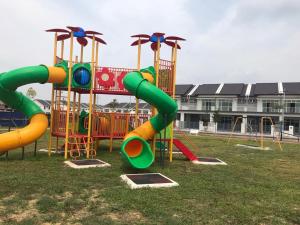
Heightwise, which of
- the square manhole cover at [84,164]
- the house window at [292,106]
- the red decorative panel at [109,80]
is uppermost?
the house window at [292,106]

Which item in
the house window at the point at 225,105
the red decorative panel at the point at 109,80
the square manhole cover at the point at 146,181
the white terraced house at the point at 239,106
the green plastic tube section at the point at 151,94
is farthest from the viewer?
the house window at the point at 225,105

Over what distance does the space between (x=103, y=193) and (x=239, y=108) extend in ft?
146

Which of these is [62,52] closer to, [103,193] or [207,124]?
[103,193]

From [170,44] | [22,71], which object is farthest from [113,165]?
[170,44]

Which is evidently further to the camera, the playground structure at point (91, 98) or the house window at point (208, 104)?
the house window at point (208, 104)

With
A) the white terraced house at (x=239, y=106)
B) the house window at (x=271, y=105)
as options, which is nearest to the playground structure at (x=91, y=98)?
the white terraced house at (x=239, y=106)

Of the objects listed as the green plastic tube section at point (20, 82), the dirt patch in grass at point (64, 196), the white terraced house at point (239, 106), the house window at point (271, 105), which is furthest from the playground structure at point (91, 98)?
the house window at point (271, 105)

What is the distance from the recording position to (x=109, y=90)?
12641 mm

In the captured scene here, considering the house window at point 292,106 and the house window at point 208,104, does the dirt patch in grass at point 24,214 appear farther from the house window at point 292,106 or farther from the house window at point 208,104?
the house window at point 208,104

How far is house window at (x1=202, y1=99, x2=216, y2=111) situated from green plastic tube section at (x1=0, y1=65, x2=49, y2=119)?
4141 centimetres

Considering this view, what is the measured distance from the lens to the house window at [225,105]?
162 ft

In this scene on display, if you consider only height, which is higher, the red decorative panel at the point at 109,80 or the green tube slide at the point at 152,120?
the red decorative panel at the point at 109,80

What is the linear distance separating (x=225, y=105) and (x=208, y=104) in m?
2.91

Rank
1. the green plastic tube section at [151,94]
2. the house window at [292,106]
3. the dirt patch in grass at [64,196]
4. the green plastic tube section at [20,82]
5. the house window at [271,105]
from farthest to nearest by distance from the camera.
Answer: the house window at [271,105], the house window at [292,106], the green plastic tube section at [20,82], the green plastic tube section at [151,94], the dirt patch in grass at [64,196]
